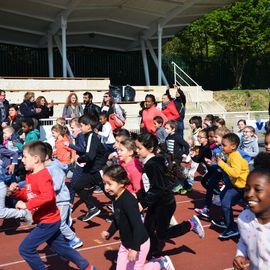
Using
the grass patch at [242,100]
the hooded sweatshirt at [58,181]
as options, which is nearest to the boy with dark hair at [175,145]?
the hooded sweatshirt at [58,181]

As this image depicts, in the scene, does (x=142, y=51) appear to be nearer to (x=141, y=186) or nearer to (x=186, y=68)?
(x=186, y=68)

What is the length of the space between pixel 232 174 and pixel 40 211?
2.65 m

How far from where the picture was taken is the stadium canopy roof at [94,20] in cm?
2025

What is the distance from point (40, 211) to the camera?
4844 mm

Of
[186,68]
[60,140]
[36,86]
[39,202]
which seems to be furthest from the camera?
[186,68]

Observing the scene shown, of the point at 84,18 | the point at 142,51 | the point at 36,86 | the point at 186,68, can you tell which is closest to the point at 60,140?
the point at 36,86

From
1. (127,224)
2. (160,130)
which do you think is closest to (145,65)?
(160,130)

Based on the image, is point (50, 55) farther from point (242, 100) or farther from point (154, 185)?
point (154, 185)

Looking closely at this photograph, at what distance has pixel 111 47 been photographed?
28.0 meters

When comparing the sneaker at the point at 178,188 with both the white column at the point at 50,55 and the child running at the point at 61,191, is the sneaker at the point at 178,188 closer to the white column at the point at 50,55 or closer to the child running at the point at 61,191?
the child running at the point at 61,191

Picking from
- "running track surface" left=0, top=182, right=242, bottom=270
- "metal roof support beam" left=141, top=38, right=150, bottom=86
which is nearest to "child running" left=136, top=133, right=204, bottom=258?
"running track surface" left=0, top=182, right=242, bottom=270

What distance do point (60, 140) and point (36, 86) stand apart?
35.5 feet

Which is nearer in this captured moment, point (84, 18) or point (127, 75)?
point (84, 18)

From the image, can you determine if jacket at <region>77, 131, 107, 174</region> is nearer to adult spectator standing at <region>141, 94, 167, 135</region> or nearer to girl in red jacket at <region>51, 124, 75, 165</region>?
girl in red jacket at <region>51, 124, 75, 165</region>
